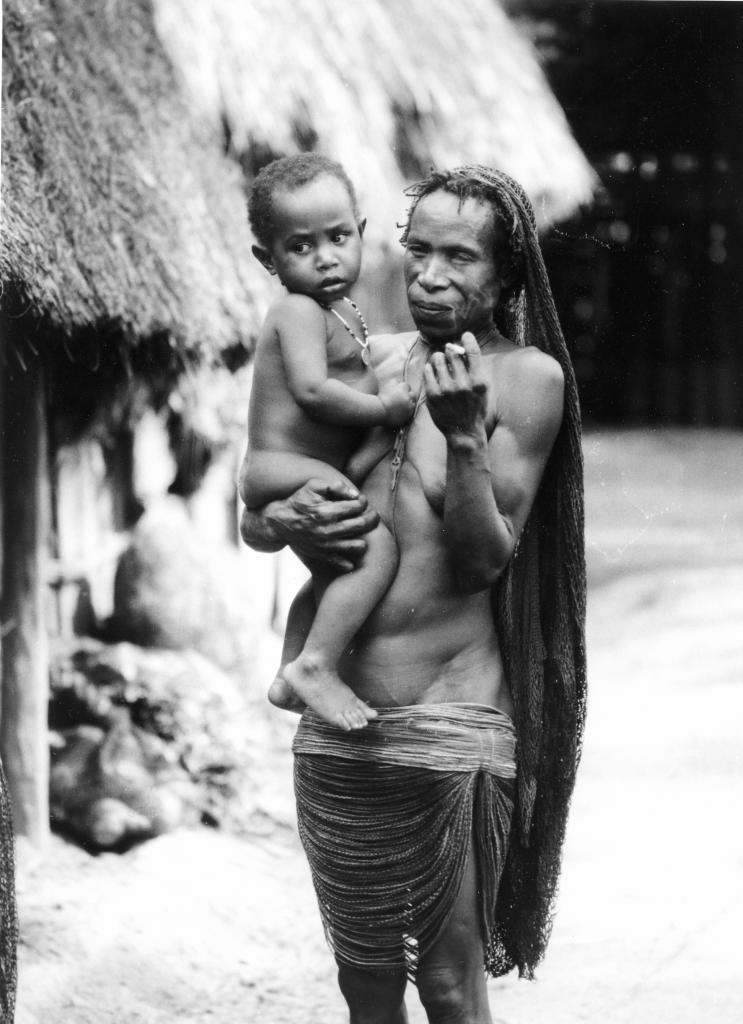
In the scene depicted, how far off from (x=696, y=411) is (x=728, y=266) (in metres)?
0.40

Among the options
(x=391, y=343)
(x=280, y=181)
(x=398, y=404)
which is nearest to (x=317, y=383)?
(x=398, y=404)

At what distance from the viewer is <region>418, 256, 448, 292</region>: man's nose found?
8.45 feet

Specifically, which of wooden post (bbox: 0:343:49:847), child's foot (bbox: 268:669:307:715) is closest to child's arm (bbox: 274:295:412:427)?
child's foot (bbox: 268:669:307:715)

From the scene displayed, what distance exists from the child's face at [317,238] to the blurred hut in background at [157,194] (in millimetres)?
1270

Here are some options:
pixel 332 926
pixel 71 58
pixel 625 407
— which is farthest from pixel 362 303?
pixel 332 926

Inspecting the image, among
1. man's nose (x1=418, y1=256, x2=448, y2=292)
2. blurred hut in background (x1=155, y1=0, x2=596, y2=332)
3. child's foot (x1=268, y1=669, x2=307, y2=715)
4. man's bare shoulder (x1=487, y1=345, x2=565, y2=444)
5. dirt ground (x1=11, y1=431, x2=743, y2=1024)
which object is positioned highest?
blurred hut in background (x1=155, y1=0, x2=596, y2=332)

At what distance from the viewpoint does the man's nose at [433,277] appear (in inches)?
101

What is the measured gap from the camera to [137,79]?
3963 mm

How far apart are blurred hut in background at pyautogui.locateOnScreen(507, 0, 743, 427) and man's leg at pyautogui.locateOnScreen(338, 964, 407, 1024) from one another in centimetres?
170

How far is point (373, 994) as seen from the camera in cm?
277

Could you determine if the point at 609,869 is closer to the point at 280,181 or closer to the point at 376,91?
the point at 280,181

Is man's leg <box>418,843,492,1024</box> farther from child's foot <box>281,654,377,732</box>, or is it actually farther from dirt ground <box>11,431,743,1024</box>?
dirt ground <box>11,431,743,1024</box>

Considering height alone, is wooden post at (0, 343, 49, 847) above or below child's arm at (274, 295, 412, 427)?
below

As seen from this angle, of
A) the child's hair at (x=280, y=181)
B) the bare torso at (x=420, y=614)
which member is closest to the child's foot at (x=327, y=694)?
the bare torso at (x=420, y=614)
